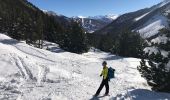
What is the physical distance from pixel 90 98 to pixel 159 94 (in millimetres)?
4587

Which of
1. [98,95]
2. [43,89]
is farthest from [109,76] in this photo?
[43,89]

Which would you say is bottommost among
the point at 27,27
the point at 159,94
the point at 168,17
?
the point at 159,94

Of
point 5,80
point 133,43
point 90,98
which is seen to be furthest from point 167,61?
point 133,43

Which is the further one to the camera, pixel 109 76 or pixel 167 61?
pixel 167 61

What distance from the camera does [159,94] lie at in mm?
20375

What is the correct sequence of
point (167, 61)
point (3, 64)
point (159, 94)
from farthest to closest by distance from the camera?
1. point (3, 64)
2. point (167, 61)
3. point (159, 94)

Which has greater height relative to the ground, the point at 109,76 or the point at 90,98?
the point at 109,76

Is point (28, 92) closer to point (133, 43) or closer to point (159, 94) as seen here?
point (159, 94)

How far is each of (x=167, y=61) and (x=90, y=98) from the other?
6311 mm

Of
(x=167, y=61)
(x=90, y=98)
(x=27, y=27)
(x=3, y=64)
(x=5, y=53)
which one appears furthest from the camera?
(x=27, y=27)

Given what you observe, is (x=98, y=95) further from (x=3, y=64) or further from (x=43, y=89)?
(x=3, y=64)

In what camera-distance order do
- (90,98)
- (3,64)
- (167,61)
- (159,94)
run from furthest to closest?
1. (3,64)
2. (167,61)
3. (159,94)
4. (90,98)

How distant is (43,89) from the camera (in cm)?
2070

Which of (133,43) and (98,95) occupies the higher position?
(133,43)
